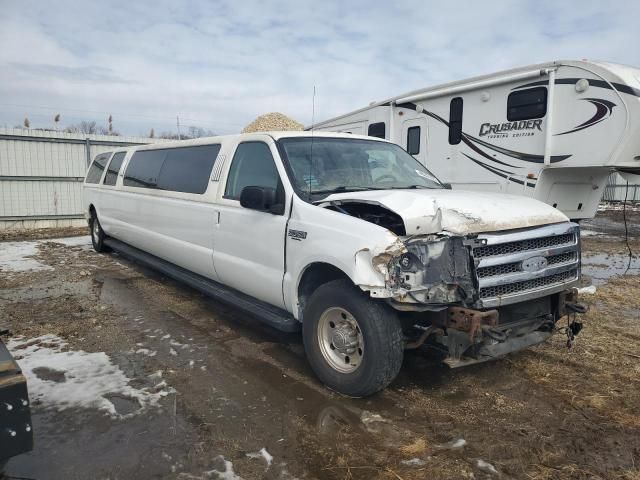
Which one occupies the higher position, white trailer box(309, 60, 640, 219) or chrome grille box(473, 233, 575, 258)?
white trailer box(309, 60, 640, 219)

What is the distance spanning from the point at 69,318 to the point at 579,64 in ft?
25.9

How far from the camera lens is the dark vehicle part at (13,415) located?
2287 mm

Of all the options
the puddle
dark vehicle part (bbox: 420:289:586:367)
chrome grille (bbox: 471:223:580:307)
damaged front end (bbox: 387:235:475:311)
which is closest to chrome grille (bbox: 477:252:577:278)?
chrome grille (bbox: 471:223:580:307)

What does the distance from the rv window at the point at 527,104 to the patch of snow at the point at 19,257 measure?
27.2 feet

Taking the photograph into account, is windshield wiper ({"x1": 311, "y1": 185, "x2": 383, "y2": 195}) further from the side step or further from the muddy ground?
the muddy ground

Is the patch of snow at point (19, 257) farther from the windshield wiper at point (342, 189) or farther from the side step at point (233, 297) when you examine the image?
the windshield wiper at point (342, 189)

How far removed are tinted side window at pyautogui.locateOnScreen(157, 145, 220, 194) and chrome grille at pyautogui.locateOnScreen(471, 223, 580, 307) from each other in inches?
127

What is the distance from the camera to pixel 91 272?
26.7ft

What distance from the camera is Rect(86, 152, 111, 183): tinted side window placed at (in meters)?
9.33

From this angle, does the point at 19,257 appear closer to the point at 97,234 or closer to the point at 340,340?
the point at 97,234

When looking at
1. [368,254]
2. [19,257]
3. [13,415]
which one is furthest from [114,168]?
[13,415]

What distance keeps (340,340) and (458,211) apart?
1281 mm

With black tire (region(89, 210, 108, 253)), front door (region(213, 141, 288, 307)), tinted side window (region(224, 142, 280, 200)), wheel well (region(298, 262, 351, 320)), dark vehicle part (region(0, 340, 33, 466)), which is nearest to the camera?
dark vehicle part (region(0, 340, 33, 466))

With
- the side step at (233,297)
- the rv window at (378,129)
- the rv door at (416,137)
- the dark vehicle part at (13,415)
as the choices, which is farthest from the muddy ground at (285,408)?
the rv window at (378,129)
